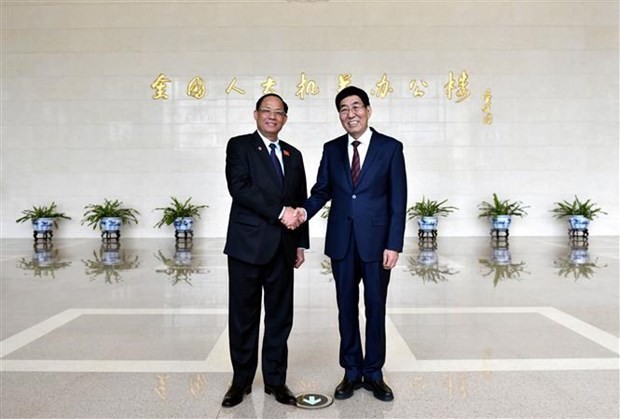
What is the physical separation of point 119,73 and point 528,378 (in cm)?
967

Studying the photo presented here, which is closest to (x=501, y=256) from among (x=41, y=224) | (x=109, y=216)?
(x=109, y=216)

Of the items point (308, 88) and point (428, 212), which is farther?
point (308, 88)

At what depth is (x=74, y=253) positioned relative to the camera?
774cm

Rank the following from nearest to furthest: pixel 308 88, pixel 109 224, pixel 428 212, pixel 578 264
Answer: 1. pixel 578 264
2. pixel 109 224
3. pixel 428 212
4. pixel 308 88

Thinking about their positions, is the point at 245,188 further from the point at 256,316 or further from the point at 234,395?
the point at 234,395

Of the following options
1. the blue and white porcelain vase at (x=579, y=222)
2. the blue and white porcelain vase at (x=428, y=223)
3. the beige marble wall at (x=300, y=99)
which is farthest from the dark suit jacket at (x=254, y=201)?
the blue and white porcelain vase at (x=579, y=222)

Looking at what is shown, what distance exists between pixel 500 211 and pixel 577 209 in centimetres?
161

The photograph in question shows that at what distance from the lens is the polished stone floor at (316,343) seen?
2.34 m

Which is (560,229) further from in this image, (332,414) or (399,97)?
(332,414)

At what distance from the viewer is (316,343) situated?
10.8 ft

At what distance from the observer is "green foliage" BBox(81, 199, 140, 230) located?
31.2 feet

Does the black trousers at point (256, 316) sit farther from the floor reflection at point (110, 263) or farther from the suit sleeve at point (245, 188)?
the floor reflection at point (110, 263)

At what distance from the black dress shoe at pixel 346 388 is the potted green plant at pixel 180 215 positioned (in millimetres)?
6905

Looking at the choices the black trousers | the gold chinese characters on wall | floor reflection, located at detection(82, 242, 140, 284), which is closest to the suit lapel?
the black trousers
